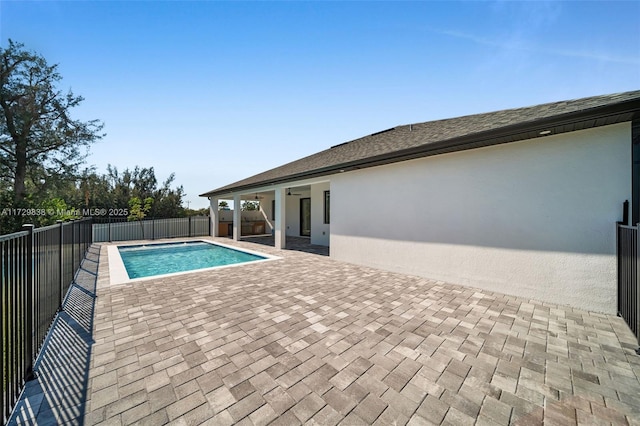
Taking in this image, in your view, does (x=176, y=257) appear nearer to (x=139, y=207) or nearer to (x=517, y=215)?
(x=517, y=215)

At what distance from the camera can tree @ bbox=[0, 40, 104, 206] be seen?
1678 cm

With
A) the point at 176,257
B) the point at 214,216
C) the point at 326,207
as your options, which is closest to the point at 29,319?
the point at 176,257

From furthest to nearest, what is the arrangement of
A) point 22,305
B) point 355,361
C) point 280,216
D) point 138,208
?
point 138,208, point 280,216, point 355,361, point 22,305

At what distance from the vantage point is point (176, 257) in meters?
11.3

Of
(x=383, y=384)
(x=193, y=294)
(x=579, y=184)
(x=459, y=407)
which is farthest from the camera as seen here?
(x=193, y=294)

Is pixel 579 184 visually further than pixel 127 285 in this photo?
No

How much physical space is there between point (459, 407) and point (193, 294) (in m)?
4.98

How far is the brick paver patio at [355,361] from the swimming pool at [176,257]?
3.70 m

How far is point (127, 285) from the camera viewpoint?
589 centimetres

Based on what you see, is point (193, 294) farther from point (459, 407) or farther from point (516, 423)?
point (516, 423)

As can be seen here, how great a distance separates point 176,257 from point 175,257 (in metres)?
0.05

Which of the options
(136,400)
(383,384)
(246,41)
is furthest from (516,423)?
(246,41)

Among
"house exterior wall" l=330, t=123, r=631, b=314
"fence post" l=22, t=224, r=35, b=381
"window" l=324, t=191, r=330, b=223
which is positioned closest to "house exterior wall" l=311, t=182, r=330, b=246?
"window" l=324, t=191, r=330, b=223

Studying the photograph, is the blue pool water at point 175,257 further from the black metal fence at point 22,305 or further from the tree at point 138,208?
the tree at point 138,208
